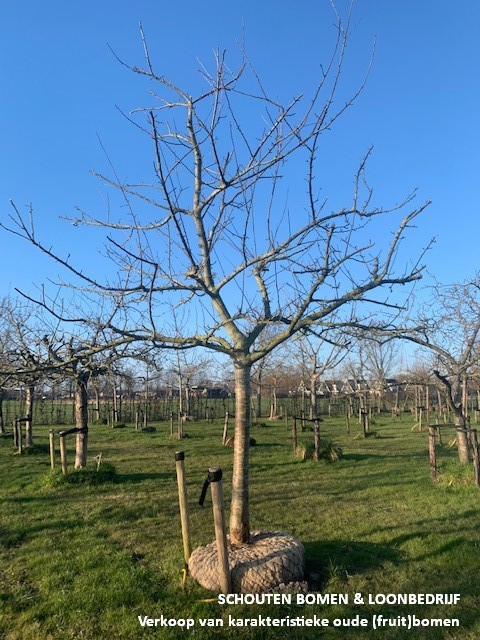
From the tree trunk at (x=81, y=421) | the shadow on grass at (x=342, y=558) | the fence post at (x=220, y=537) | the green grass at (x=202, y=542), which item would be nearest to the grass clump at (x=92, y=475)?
the green grass at (x=202, y=542)

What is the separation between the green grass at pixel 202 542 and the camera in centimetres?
393

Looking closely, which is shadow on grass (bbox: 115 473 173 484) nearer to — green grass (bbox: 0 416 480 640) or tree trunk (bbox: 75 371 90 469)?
green grass (bbox: 0 416 480 640)

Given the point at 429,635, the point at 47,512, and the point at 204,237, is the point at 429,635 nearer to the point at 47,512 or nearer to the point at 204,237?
the point at 204,237

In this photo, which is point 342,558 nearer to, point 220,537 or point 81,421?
point 220,537

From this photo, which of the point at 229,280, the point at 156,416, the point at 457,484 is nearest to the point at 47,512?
the point at 229,280

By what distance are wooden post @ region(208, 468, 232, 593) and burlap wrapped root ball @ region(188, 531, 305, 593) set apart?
149 mm

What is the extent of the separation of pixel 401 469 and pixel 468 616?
757 cm

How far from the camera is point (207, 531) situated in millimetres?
6379

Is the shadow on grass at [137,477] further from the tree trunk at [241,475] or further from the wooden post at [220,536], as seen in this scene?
the wooden post at [220,536]

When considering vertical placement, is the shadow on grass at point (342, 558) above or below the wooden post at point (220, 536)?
below

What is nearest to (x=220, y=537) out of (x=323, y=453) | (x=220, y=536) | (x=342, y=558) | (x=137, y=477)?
(x=220, y=536)

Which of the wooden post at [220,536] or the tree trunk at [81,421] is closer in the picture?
the wooden post at [220,536]

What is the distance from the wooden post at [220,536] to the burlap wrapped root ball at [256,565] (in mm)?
149

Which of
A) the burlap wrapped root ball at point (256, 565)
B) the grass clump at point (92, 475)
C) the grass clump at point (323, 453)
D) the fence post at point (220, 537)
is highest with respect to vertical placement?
the fence post at point (220, 537)
